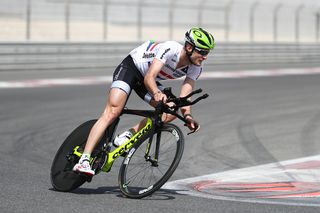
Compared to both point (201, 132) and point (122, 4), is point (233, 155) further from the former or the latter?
point (122, 4)

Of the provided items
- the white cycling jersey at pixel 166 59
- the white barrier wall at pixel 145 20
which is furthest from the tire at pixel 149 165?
the white barrier wall at pixel 145 20

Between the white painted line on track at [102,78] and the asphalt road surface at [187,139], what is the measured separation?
2.77ft

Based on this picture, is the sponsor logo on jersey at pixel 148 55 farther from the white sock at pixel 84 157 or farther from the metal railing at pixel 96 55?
the metal railing at pixel 96 55

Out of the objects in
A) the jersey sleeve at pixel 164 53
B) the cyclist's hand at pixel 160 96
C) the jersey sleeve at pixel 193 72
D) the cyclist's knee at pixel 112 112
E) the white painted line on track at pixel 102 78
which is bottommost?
the white painted line on track at pixel 102 78

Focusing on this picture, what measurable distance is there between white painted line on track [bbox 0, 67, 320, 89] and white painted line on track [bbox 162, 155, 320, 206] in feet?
36.4

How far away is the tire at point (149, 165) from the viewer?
22.1ft

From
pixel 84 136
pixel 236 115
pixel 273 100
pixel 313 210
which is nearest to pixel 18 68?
pixel 273 100

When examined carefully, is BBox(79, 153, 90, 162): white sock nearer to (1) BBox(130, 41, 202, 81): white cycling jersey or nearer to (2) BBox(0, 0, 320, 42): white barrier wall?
(1) BBox(130, 41, 202, 81): white cycling jersey

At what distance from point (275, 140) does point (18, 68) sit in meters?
13.0

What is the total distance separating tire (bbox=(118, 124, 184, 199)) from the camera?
6746 mm

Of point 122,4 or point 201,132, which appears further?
point 122,4

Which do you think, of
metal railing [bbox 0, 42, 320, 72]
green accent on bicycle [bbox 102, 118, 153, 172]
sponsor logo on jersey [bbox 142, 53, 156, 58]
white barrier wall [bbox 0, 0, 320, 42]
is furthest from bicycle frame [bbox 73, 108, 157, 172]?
white barrier wall [bbox 0, 0, 320, 42]

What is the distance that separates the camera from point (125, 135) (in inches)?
291

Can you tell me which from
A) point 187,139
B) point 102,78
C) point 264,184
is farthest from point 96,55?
point 264,184
